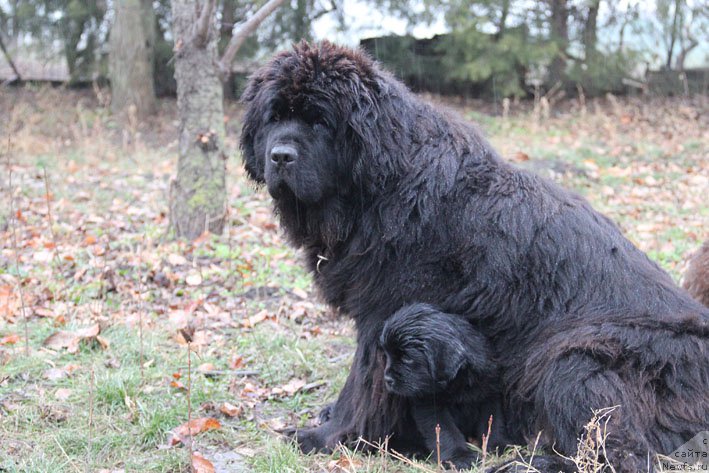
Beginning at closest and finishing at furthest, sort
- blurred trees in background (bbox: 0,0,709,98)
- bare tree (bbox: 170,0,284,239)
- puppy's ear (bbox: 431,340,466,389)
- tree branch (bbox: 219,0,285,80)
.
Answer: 1. puppy's ear (bbox: 431,340,466,389)
2. tree branch (bbox: 219,0,285,80)
3. bare tree (bbox: 170,0,284,239)
4. blurred trees in background (bbox: 0,0,709,98)

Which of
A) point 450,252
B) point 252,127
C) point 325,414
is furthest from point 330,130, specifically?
point 325,414

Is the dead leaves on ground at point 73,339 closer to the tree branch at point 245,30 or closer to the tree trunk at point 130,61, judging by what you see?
the tree branch at point 245,30

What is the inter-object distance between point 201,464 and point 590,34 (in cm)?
1298

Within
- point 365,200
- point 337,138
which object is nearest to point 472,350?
point 365,200

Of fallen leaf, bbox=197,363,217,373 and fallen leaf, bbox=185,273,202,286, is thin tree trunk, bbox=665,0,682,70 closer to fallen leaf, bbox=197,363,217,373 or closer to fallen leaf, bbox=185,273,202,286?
fallen leaf, bbox=185,273,202,286

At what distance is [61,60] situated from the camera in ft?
52.7

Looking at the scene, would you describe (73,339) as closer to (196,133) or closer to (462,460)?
(196,133)

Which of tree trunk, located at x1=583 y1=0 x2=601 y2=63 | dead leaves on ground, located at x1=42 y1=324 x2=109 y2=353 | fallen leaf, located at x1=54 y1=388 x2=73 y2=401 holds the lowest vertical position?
fallen leaf, located at x1=54 y1=388 x2=73 y2=401

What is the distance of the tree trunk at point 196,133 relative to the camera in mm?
6691

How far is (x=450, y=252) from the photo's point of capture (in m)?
3.57

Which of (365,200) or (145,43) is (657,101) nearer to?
(145,43)

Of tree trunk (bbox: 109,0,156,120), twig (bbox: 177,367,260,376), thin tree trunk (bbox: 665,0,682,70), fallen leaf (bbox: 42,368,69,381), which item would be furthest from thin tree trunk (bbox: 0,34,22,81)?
thin tree trunk (bbox: 665,0,682,70)

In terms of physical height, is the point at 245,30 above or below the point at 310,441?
above

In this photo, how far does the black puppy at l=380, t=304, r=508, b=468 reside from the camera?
3424mm
